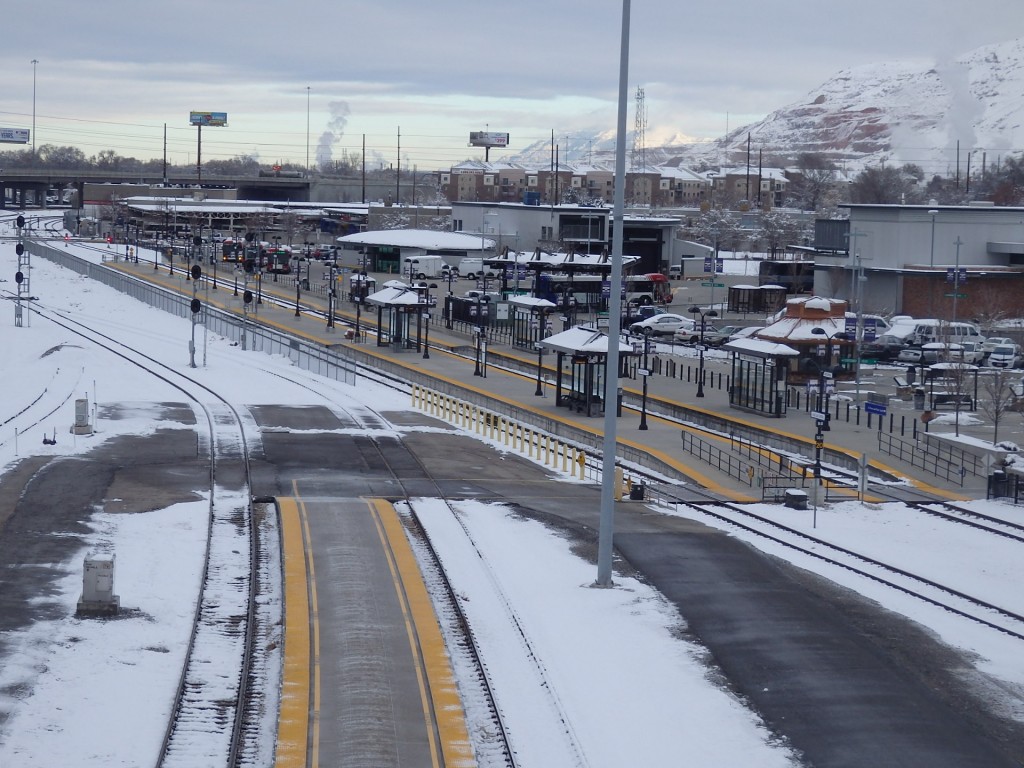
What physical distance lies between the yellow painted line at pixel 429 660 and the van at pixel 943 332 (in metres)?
38.0

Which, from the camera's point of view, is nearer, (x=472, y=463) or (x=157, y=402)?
(x=472, y=463)

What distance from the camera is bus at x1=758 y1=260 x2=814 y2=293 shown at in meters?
84.8

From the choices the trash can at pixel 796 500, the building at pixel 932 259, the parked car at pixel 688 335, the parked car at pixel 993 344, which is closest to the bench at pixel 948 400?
the parked car at pixel 993 344

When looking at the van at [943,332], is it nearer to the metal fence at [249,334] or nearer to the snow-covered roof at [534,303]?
the snow-covered roof at [534,303]

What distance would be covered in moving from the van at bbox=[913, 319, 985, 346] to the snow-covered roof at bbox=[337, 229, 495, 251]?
4647cm

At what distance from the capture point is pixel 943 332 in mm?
53781

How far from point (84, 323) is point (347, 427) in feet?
106

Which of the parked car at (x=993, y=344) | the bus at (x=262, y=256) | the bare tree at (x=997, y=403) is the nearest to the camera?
the bare tree at (x=997, y=403)

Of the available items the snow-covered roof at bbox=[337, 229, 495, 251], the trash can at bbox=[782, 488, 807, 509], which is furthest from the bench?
the snow-covered roof at bbox=[337, 229, 495, 251]

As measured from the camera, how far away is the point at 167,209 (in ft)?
440

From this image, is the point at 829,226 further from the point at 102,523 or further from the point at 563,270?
the point at 102,523

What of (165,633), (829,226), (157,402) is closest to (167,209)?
(829,226)

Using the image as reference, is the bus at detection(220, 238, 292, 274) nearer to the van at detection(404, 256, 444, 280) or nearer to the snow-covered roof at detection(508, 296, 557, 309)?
the van at detection(404, 256, 444, 280)

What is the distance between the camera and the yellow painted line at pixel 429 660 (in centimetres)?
1316
